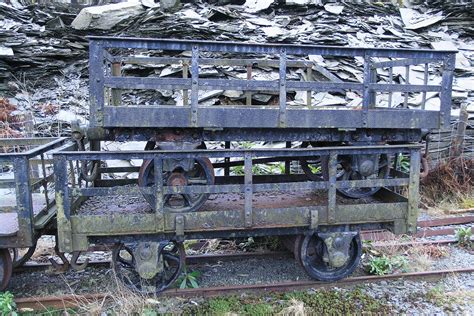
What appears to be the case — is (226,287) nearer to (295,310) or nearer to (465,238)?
(295,310)

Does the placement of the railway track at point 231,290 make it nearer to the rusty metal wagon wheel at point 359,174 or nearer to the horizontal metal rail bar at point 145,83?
the rusty metal wagon wheel at point 359,174

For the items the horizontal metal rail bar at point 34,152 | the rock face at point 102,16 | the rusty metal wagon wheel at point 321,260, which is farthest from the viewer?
the rock face at point 102,16

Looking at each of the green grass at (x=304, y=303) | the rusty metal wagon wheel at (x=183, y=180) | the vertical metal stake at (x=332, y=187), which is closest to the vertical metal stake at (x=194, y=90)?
the rusty metal wagon wheel at (x=183, y=180)

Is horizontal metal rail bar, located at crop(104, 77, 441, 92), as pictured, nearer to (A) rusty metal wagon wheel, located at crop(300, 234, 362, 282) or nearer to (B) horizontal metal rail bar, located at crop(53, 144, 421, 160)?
(B) horizontal metal rail bar, located at crop(53, 144, 421, 160)

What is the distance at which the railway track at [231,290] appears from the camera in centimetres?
488

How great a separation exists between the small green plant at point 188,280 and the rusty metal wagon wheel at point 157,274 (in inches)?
6.0

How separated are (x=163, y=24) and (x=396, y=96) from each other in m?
7.29

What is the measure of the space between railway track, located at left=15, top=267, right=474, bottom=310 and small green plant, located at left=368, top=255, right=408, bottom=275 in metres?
0.15

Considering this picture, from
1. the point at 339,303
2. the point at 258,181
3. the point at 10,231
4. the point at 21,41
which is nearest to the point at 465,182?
the point at 258,181

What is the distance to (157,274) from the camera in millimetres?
5188

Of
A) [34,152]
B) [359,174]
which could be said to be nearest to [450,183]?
[359,174]

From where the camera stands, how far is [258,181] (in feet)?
22.7

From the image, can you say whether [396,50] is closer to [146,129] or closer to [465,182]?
[146,129]

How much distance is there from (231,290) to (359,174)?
2.30m
